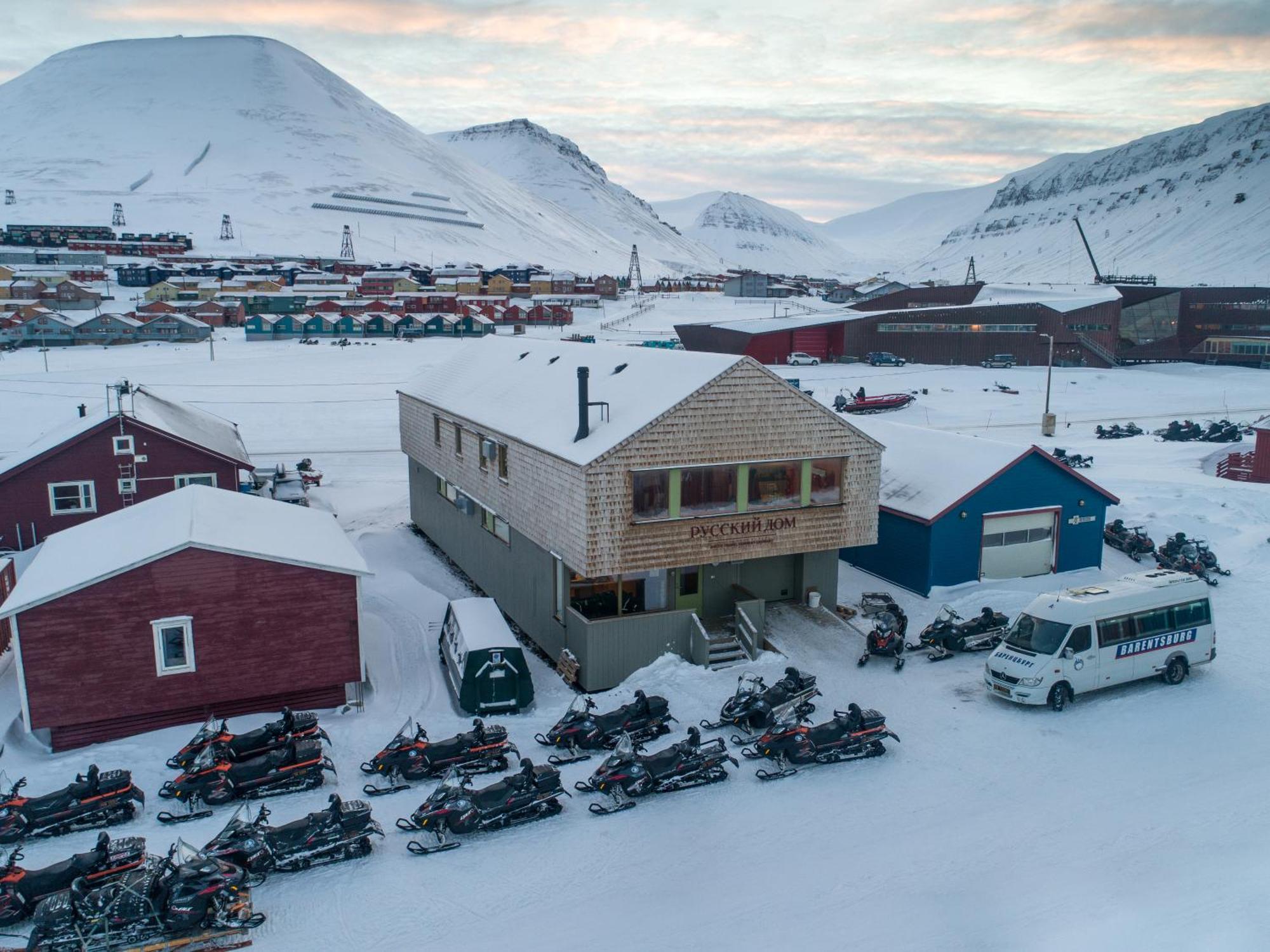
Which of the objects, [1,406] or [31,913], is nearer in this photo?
[31,913]

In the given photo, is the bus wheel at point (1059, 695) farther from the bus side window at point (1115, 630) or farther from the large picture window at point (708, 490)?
the large picture window at point (708, 490)

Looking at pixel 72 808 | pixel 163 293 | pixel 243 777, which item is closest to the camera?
pixel 72 808

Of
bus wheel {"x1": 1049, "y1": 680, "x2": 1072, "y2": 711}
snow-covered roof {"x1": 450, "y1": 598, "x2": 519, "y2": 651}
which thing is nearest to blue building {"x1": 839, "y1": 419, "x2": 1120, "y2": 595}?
bus wheel {"x1": 1049, "y1": 680, "x2": 1072, "y2": 711}

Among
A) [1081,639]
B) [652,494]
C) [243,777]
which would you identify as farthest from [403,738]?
[1081,639]

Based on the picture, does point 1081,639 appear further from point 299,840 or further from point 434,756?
point 299,840

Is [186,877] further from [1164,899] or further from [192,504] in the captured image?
[1164,899]

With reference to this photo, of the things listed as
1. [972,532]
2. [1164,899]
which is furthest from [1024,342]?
[1164,899]

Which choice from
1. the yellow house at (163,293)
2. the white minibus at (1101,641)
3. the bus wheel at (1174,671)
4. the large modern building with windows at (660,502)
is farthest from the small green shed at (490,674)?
the yellow house at (163,293)

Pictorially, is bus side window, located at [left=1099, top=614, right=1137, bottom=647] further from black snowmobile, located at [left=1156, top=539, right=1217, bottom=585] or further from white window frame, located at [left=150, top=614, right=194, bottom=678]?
white window frame, located at [left=150, top=614, right=194, bottom=678]
